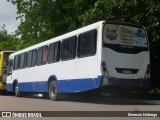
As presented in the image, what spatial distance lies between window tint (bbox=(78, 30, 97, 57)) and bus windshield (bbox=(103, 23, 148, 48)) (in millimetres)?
490

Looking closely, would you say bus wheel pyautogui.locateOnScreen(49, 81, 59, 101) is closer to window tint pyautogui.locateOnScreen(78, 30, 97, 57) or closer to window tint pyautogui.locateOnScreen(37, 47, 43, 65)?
window tint pyautogui.locateOnScreen(37, 47, 43, 65)

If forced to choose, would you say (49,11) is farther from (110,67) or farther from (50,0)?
(110,67)

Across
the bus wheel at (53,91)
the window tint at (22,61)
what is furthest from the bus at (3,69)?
the bus wheel at (53,91)

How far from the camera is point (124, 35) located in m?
16.3

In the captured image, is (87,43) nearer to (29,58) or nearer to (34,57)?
(34,57)

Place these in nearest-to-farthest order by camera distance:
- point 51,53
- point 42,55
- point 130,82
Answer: point 130,82, point 51,53, point 42,55

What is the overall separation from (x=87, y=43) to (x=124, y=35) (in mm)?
1457

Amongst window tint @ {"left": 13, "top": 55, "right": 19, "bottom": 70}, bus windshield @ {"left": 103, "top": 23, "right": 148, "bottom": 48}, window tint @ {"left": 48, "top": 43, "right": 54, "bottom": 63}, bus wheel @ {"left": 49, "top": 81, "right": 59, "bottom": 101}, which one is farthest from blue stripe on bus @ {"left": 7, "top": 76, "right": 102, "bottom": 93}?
window tint @ {"left": 13, "top": 55, "right": 19, "bottom": 70}

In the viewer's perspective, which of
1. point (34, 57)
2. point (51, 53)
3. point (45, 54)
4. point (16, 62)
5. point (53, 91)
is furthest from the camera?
→ point (16, 62)

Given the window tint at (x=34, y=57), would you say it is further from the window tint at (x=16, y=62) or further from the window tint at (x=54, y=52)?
the window tint at (x=16, y=62)

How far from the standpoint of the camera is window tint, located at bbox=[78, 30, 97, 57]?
629 inches

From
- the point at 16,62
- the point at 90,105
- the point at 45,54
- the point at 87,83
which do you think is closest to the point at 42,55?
the point at 45,54

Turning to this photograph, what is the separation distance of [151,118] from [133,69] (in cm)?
590

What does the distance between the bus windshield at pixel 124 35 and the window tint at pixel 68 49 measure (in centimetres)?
210
